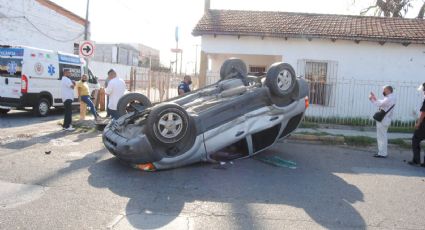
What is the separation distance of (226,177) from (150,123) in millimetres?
1419

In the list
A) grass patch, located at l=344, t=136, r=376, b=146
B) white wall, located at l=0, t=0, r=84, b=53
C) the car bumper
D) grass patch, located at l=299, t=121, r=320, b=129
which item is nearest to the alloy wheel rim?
the car bumper

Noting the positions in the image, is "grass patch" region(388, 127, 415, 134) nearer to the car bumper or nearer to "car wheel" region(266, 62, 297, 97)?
"car wheel" region(266, 62, 297, 97)

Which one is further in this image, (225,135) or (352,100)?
(352,100)

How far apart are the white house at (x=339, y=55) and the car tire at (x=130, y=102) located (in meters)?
6.34

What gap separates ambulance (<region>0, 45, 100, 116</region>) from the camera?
12.2 metres

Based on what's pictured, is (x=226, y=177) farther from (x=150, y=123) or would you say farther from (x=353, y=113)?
(x=353, y=113)

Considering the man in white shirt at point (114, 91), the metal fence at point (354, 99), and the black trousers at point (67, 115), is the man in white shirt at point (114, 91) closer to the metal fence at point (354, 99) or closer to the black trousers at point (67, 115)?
the black trousers at point (67, 115)

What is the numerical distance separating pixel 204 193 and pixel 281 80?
279 cm

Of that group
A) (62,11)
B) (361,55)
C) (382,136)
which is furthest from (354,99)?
(62,11)

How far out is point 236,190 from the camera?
5.41 m

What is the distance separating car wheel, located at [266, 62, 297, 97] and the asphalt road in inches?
53.5

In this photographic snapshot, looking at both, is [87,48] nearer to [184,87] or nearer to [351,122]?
[184,87]

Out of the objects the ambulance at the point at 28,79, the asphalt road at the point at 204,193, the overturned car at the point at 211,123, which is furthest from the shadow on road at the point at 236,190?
the ambulance at the point at 28,79

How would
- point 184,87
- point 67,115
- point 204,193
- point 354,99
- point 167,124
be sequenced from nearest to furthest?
point 204,193
point 167,124
point 67,115
point 184,87
point 354,99
